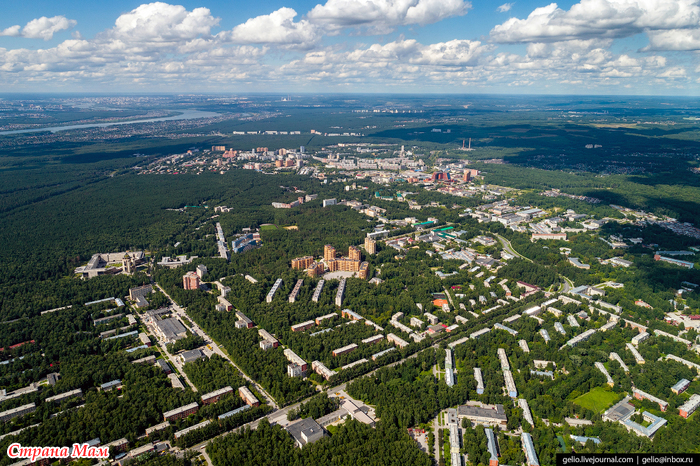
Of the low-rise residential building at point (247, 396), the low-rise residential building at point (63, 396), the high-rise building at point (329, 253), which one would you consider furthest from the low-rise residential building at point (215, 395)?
the high-rise building at point (329, 253)

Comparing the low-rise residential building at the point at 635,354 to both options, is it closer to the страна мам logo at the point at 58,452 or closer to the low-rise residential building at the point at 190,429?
the low-rise residential building at the point at 190,429

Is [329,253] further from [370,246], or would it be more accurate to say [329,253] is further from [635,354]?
[635,354]

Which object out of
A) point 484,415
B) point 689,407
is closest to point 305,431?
point 484,415

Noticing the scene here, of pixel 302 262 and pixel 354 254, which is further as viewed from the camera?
pixel 354 254

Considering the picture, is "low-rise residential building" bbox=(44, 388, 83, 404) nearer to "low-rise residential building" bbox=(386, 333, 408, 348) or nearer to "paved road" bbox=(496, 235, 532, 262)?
"low-rise residential building" bbox=(386, 333, 408, 348)

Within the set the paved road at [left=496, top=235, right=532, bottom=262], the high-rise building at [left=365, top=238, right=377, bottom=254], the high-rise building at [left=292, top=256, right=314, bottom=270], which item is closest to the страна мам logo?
the high-rise building at [left=292, top=256, right=314, bottom=270]

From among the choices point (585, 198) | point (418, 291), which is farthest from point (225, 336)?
point (585, 198)

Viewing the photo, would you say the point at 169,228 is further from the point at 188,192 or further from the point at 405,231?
the point at 405,231
